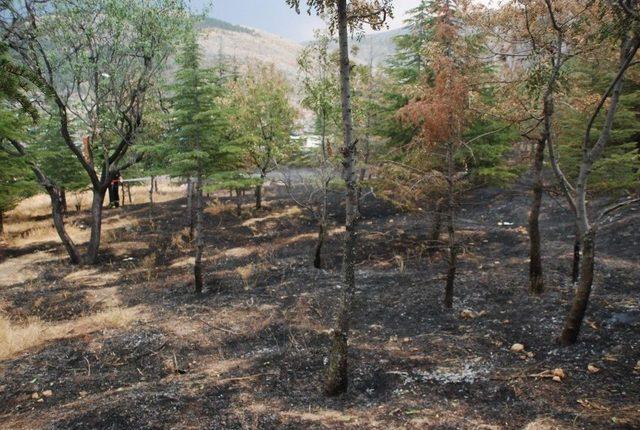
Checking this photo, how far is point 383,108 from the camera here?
20250 millimetres

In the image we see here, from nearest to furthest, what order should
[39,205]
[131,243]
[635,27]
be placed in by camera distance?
1. [635,27]
2. [131,243]
3. [39,205]

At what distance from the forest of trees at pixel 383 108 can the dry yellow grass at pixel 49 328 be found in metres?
2.77

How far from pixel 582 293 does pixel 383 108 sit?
546 inches

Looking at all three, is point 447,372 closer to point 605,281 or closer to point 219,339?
point 219,339

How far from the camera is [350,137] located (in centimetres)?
708

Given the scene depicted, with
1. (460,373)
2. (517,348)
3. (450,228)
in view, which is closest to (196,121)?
(450,228)

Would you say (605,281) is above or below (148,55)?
below

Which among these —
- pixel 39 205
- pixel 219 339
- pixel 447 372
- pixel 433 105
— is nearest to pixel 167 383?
pixel 219 339

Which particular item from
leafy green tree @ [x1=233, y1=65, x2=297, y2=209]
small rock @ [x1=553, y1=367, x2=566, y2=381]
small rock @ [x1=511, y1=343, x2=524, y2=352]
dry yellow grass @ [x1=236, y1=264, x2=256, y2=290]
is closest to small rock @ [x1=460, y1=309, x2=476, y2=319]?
small rock @ [x1=511, y1=343, x2=524, y2=352]

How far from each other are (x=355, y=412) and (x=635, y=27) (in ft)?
24.4

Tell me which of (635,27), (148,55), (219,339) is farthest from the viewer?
(148,55)

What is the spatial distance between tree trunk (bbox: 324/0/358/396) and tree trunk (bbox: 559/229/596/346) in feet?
14.0

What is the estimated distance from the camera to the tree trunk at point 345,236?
6.97 metres

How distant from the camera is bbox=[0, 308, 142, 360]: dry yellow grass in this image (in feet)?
36.0
